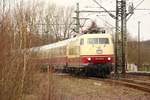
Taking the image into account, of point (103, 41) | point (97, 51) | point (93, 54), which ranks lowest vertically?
point (93, 54)

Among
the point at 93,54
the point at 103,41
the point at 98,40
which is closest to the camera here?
the point at 93,54

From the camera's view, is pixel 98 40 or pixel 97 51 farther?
pixel 98 40

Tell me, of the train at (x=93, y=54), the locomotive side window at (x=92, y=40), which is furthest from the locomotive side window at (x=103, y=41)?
the locomotive side window at (x=92, y=40)

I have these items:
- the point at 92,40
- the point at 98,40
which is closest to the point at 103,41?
the point at 98,40

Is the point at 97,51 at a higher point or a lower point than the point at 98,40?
lower

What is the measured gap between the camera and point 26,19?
7.91 metres

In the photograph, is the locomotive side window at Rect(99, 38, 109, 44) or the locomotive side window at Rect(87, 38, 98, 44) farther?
the locomotive side window at Rect(87, 38, 98, 44)

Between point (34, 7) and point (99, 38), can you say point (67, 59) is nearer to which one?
point (99, 38)

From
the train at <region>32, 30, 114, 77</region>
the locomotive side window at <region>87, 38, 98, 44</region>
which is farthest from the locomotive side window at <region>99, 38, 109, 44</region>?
the locomotive side window at <region>87, 38, 98, 44</region>

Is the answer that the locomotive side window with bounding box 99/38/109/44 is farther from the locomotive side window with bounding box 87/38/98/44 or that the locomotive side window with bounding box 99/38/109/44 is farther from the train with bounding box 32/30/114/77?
the locomotive side window with bounding box 87/38/98/44

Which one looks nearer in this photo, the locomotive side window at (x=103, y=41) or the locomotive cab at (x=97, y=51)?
the locomotive cab at (x=97, y=51)

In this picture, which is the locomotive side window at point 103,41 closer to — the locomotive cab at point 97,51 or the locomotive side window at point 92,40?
the locomotive cab at point 97,51

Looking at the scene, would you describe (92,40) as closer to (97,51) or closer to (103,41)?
(103,41)

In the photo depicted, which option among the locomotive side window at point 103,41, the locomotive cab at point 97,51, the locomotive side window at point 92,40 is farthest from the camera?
the locomotive side window at point 92,40
